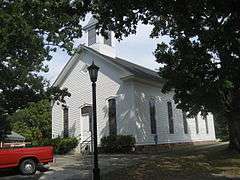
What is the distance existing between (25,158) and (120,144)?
10410 millimetres

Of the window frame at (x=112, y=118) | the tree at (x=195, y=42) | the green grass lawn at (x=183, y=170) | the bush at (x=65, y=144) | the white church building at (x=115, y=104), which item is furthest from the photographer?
the bush at (x=65, y=144)

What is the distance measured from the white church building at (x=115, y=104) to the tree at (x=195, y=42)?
18.4 ft

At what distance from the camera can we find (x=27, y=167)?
1620cm

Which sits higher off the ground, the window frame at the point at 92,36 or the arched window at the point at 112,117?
the window frame at the point at 92,36

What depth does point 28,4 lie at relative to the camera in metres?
14.9

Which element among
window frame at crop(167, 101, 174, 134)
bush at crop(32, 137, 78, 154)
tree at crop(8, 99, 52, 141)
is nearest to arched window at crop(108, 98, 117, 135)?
bush at crop(32, 137, 78, 154)

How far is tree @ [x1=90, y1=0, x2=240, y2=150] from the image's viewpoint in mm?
11594

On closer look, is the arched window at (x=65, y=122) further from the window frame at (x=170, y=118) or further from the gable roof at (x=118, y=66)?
the window frame at (x=170, y=118)

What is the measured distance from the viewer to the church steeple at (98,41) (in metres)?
32.3

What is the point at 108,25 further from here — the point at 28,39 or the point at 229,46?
the point at 28,39

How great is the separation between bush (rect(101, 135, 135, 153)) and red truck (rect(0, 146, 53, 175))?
9357 millimetres

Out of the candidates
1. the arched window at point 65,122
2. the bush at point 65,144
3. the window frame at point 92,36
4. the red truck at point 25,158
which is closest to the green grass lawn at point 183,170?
the red truck at point 25,158

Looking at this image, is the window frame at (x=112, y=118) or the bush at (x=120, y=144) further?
the window frame at (x=112, y=118)

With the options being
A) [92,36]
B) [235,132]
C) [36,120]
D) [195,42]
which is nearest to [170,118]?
[92,36]
